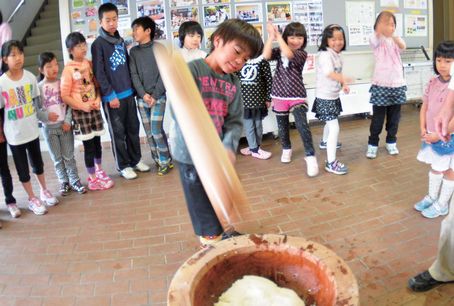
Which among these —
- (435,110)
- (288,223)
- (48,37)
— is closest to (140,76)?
(288,223)

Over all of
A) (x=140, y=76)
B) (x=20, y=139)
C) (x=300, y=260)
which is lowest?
(x=300, y=260)

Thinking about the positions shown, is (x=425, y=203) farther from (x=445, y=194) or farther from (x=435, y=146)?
(x=435, y=146)

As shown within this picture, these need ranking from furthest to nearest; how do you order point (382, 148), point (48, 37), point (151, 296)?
point (48, 37)
point (382, 148)
point (151, 296)

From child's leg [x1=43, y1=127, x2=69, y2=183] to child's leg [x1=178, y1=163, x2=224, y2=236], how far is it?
2.13 m

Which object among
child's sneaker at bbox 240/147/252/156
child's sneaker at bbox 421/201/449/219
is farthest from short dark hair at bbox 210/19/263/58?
child's sneaker at bbox 240/147/252/156

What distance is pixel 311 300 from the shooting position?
1.42 metres

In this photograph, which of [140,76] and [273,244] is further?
[140,76]

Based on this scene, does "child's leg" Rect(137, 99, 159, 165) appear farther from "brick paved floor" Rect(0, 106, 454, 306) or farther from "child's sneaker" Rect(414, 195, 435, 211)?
"child's sneaker" Rect(414, 195, 435, 211)

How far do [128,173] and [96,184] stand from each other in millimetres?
375

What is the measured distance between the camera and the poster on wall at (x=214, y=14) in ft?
18.2

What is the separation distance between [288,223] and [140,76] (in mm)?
2244

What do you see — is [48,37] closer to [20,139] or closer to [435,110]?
[20,139]

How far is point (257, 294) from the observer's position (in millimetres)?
1365

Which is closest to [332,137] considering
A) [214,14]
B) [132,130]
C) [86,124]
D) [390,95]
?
[390,95]
